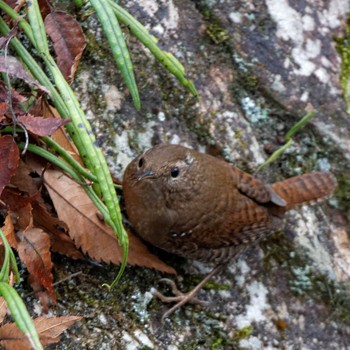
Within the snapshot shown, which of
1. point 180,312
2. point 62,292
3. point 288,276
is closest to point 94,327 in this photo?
point 62,292

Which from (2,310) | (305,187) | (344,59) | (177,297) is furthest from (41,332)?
(344,59)

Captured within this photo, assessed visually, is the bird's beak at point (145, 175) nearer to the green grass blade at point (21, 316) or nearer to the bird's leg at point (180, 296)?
the bird's leg at point (180, 296)

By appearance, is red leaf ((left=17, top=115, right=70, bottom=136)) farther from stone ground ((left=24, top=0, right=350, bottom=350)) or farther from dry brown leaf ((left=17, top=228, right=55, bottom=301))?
stone ground ((left=24, top=0, right=350, bottom=350))

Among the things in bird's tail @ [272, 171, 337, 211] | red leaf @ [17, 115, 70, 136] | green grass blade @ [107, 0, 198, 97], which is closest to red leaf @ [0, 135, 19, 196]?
red leaf @ [17, 115, 70, 136]

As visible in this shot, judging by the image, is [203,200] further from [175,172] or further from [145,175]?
[145,175]

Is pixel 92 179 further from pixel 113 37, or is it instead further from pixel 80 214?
pixel 113 37
